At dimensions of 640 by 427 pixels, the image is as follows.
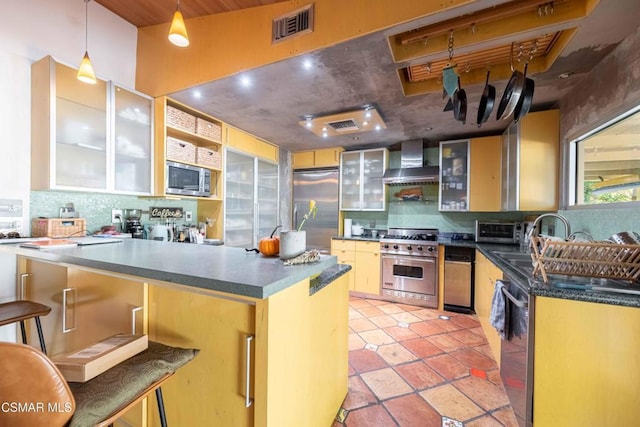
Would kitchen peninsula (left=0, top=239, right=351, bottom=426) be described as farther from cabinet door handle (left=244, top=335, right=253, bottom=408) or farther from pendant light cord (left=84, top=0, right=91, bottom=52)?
pendant light cord (left=84, top=0, right=91, bottom=52)

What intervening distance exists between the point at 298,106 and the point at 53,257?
2202 millimetres

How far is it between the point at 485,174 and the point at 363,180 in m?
1.68

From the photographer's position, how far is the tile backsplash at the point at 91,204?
2.06 meters

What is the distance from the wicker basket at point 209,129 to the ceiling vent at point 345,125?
136 centimetres

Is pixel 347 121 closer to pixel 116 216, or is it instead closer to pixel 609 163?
pixel 609 163

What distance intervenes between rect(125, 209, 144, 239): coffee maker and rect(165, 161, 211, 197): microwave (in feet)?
1.50

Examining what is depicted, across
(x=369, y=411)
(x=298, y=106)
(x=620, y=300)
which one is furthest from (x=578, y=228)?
(x=298, y=106)

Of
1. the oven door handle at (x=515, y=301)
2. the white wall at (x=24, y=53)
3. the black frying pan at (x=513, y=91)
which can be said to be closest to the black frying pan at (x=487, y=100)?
the black frying pan at (x=513, y=91)

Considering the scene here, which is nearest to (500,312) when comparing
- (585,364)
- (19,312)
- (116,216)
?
(585,364)

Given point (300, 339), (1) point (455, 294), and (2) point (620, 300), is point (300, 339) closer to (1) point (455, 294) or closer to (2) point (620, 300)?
(2) point (620, 300)

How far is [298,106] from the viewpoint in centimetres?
265

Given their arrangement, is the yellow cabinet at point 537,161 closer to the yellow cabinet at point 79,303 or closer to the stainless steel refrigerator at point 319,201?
the stainless steel refrigerator at point 319,201

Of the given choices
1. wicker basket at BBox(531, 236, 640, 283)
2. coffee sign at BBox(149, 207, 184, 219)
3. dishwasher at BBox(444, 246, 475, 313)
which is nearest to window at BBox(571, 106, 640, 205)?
wicker basket at BBox(531, 236, 640, 283)

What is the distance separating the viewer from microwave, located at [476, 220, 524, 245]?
3.27m
